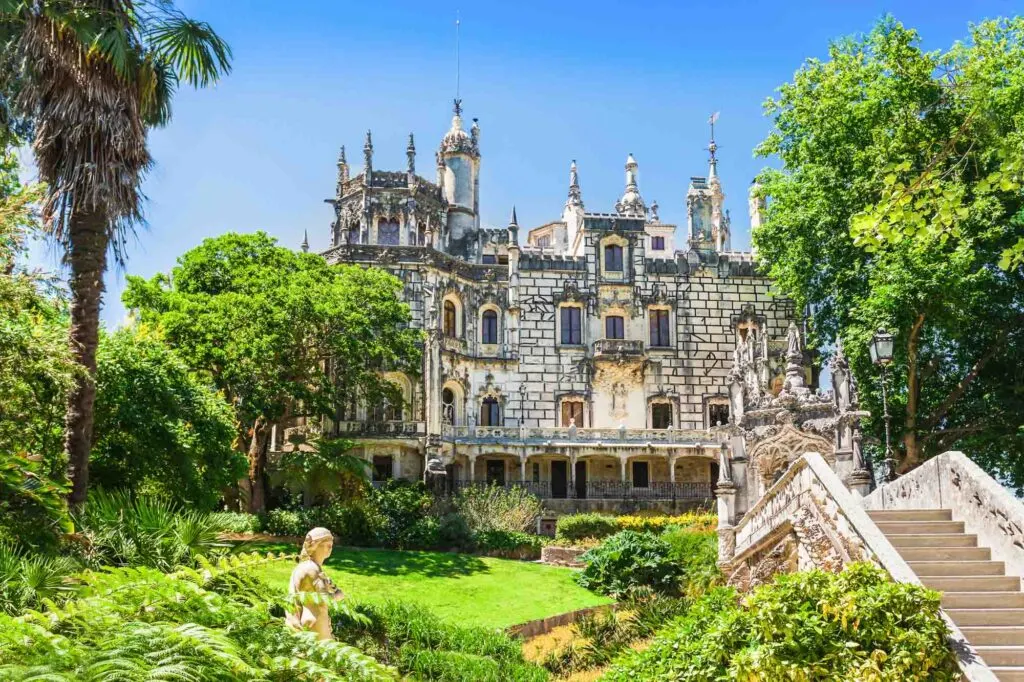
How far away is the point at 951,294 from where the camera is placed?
91.9ft

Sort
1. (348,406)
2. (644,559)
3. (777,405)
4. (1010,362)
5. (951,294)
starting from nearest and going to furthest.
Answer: (644,559), (777,405), (951,294), (1010,362), (348,406)

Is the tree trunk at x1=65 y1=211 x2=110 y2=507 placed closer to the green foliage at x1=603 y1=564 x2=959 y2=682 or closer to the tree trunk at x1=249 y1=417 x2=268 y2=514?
the green foliage at x1=603 y1=564 x2=959 y2=682

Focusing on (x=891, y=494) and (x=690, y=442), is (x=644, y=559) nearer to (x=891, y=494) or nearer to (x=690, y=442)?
(x=891, y=494)

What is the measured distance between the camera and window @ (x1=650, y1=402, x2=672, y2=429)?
145ft

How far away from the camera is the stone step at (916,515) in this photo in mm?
12969

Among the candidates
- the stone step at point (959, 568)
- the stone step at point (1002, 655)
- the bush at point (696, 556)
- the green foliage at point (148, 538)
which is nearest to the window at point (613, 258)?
the bush at point (696, 556)

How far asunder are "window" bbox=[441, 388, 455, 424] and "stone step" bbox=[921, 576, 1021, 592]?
3132 centimetres

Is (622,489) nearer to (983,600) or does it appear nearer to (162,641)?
(983,600)

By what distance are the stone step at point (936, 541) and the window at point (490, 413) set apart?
31.9m

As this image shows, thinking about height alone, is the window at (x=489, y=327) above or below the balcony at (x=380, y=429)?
above

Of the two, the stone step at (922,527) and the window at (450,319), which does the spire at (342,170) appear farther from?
the stone step at (922,527)

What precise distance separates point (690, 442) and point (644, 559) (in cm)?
1817

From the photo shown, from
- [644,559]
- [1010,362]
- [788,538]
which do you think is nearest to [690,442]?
[1010,362]

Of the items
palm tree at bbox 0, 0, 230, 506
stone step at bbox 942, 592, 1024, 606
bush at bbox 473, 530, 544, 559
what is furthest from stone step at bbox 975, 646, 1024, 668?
bush at bbox 473, 530, 544, 559
